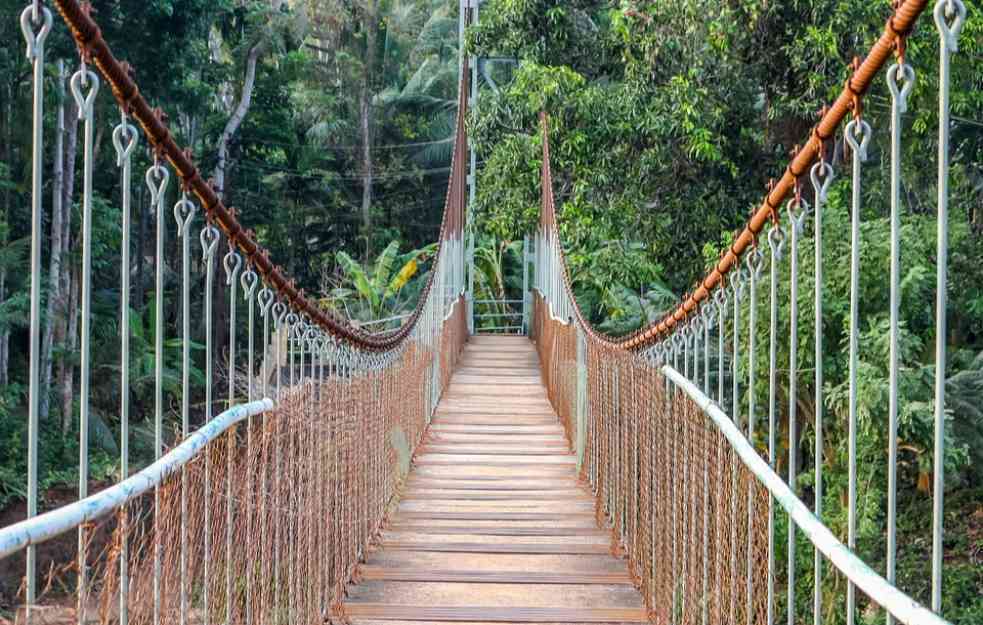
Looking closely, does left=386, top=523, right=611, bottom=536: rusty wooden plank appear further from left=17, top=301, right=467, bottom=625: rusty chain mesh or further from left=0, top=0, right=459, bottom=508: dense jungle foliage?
left=0, top=0, right=459, bottom=508: dense jungle foliage

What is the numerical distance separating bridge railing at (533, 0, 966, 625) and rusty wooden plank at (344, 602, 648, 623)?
12 cm

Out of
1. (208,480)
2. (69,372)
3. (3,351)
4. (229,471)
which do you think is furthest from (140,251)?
(208,480)

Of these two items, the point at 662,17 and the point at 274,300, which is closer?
the point at 274,300

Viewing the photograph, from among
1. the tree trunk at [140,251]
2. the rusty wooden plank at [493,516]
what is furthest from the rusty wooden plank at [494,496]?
the tree trunk at [140,251]

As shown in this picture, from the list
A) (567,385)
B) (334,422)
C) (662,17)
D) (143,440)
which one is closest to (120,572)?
(334,422)

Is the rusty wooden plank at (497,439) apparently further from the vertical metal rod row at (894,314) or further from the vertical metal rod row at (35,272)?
the vertical metal rod row at (35,272)

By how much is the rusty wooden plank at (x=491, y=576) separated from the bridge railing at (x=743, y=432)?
4.6 inches

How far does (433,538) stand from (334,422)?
1.30 metres

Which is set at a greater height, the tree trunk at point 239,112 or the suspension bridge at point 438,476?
the tree trunk at point 239,112

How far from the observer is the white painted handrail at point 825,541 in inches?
43.6

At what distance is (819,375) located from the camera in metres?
1.54

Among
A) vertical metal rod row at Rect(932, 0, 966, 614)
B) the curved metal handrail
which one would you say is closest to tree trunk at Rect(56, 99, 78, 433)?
the curved metal handrail

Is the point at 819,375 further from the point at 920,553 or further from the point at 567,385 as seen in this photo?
the point at 920,553

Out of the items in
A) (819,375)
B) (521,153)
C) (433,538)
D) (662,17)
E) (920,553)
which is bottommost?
(920,553)
